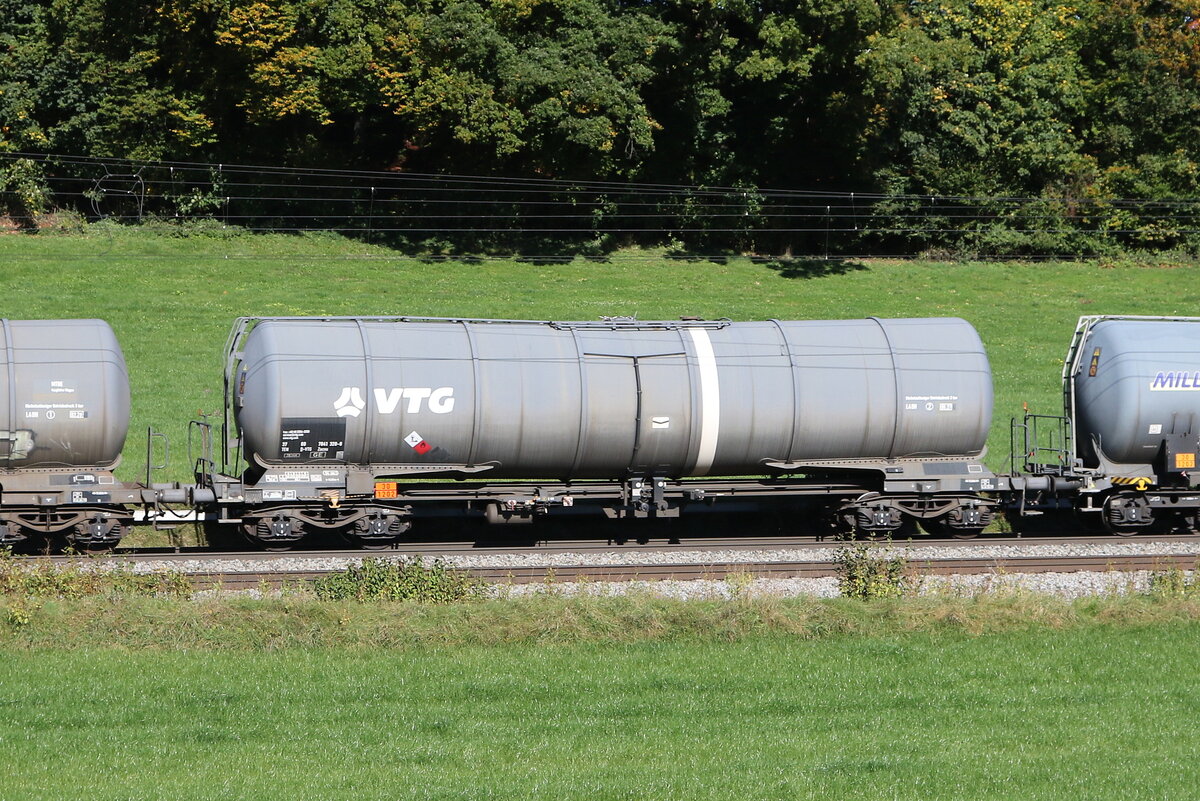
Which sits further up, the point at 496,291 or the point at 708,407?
the point at 496,291

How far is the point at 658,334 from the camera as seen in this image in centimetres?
2333

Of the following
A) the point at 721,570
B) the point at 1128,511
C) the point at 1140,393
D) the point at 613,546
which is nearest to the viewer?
the point at 721,570

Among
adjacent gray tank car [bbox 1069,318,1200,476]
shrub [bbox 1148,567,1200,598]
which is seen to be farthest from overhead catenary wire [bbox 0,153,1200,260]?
shrub [bbox 1148,567,1200,598]

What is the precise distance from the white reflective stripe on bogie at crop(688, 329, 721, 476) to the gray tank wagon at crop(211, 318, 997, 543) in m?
0.03

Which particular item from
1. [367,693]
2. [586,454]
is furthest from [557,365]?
[367,693]

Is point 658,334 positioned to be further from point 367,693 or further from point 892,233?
point 892,233

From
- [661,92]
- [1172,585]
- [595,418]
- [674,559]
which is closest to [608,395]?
[595,418]

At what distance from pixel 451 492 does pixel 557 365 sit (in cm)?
294

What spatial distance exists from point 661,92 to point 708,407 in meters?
33.8

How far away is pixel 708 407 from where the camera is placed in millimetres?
22594

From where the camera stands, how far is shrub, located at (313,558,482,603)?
18.5 meters

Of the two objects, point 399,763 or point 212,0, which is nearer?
point 399,763

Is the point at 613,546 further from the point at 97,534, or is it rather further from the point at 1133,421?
A: the point at 1133,421

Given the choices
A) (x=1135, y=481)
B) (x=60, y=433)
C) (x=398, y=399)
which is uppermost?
(x=398, y=399)
